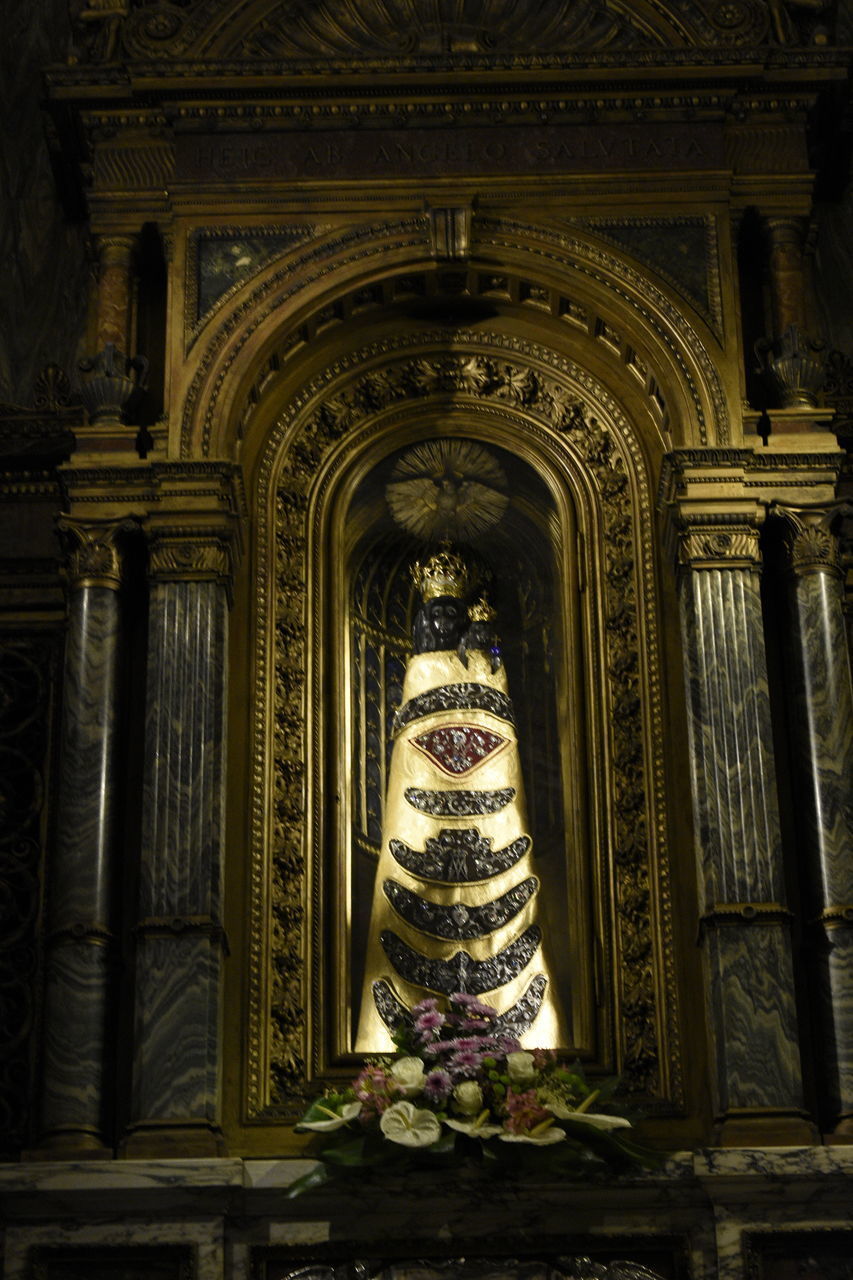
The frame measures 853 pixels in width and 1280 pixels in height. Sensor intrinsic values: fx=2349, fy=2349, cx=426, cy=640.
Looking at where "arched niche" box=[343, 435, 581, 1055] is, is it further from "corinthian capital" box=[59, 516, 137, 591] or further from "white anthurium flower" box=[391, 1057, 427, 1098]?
"corinthian capital" box=[59, 516, 137, 591]

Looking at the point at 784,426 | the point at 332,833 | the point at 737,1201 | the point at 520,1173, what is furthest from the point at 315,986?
the point at 784,426

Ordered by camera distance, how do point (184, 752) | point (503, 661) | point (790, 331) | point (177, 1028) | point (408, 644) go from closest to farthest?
point (177, 1028) < point (184, 752) < point (790, 331) < point (503, 661) < point (408, 644)

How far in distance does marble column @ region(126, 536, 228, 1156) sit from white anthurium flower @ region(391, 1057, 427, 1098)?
2.60ft

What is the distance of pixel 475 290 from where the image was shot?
37.0 ft

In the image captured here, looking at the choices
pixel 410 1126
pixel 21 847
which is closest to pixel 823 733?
pixel 410 1126

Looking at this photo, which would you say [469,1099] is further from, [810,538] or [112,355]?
[112,355]

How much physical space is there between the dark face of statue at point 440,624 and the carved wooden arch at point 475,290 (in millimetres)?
1209

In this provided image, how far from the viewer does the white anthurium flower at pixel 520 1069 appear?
30.0 feet

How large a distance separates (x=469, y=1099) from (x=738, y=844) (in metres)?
1.65

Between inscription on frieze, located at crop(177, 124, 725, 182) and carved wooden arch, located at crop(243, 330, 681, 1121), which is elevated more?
inscription on frieze, located at crop(177, 124, 725, 182)

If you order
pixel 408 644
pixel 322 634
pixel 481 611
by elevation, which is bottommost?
pixel 322 634

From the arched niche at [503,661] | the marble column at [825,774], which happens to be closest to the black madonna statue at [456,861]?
the arched niche at [503,661]

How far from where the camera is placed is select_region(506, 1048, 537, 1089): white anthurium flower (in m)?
9.15

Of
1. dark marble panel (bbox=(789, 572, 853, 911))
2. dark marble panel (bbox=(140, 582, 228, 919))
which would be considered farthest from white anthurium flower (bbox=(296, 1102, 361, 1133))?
dark marble panel (bbox=(789, 572, 853, 911))
